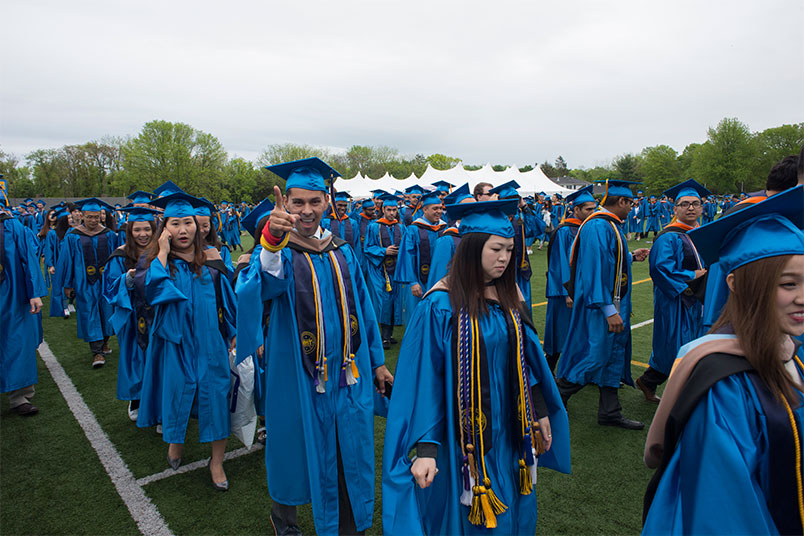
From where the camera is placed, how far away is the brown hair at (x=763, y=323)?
1352 mm

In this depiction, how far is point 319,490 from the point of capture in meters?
2.58

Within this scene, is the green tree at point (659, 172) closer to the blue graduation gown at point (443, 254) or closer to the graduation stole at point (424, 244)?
the graduation stole at point (424, 244)

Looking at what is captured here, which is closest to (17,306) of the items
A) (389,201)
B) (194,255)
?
(194,255)

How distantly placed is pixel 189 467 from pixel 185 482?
244 mm

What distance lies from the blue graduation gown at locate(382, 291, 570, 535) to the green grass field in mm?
1222

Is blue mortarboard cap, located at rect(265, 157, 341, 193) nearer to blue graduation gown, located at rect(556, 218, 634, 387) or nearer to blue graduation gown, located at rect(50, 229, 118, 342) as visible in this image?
blue graduation gown, located at rect(556, 218, 634, 387)

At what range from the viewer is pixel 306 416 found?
8.39 feet

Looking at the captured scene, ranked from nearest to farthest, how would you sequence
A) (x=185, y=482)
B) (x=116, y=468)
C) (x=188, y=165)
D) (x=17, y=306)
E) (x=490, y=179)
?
(x=185, y=482), (x=116, y=468), (x=17, y=306), (x=490, y=179), (x=188, y=165)

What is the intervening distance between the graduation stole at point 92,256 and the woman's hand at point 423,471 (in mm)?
6833

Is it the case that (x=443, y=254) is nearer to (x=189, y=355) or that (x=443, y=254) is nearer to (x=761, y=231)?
(x=189, y=355)

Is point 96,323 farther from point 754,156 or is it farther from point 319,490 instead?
point 754,156

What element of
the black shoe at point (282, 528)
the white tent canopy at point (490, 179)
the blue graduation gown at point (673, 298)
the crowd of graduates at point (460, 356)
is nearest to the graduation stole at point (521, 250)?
the crowd of graduates at point (460, 356)

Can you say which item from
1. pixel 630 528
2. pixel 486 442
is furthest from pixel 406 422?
pixel 630 528

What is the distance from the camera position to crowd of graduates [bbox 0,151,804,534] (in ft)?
4.46
